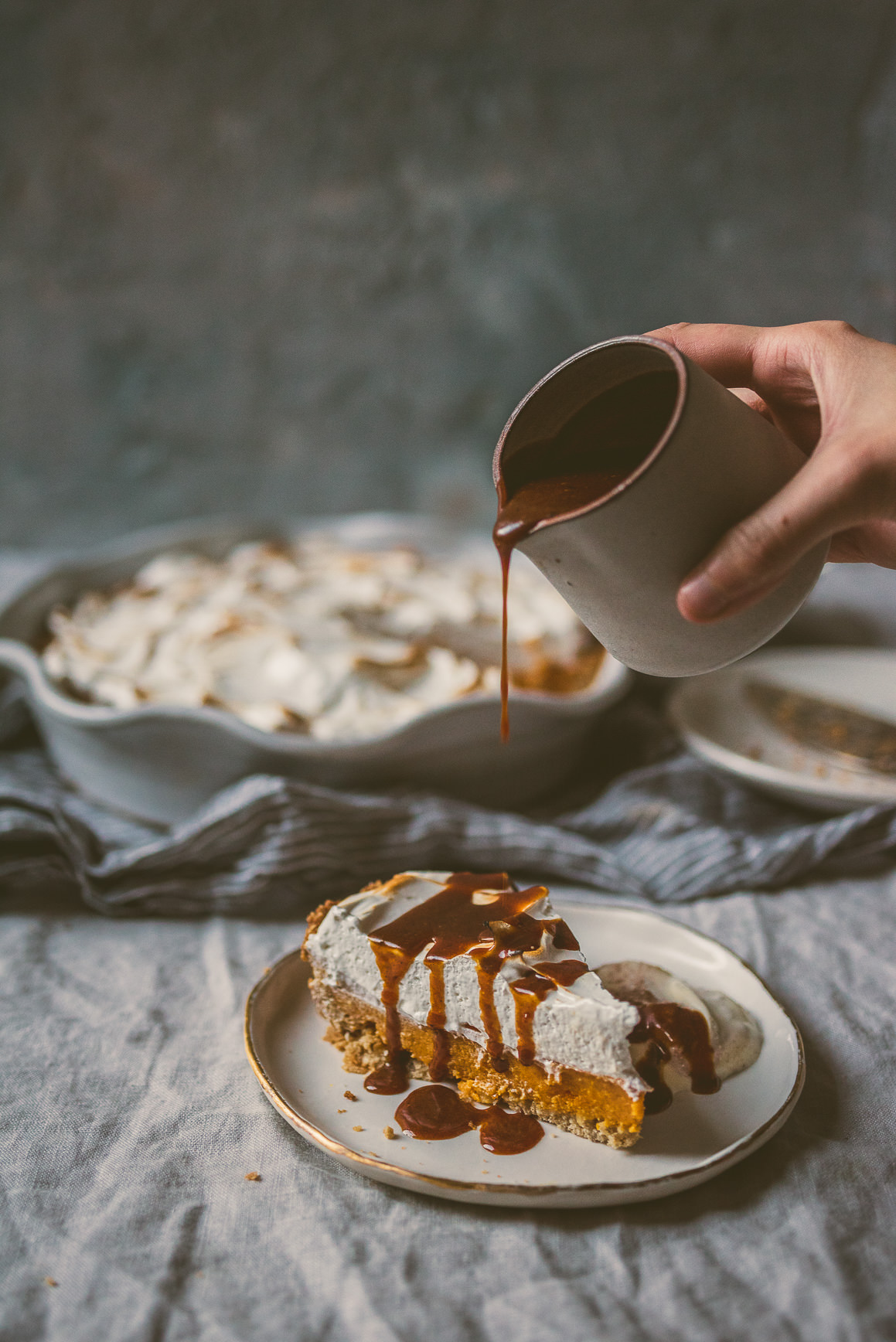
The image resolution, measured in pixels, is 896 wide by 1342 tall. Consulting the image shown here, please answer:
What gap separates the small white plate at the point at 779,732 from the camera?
4.99 ft

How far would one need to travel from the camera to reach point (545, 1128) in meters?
0.96

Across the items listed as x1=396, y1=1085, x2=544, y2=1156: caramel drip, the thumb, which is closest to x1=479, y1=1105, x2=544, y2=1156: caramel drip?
x1=396, y1=1085, x2=544, y2=1156: caramel drip

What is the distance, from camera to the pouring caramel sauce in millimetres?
935

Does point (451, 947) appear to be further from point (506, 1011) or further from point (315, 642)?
point (315, 642)

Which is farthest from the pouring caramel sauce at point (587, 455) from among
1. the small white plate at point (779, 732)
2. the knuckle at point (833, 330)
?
the small white plate at point (779, 732)

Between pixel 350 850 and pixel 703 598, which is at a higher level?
pixel 703 598

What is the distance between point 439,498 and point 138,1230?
7.01 feet

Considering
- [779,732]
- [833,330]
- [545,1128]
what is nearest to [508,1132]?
[545,1128]

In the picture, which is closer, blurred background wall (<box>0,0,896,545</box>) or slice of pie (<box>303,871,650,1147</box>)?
slice of pie (<box>303,871,650,1147</box>)

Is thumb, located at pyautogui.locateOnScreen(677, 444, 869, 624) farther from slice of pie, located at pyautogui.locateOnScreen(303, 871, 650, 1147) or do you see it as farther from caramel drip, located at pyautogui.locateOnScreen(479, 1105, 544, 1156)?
caramel drip, located at pyautogui.locateOnScreen(479, 1105, 544, 1156)

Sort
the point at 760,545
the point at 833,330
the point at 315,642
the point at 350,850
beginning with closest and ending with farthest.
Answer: the point at 760,545
the point at 833,330
the point at 350,850
the point at 315,642

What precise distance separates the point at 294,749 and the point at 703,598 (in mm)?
738

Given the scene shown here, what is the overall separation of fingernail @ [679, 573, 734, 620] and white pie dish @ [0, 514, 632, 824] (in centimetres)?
61

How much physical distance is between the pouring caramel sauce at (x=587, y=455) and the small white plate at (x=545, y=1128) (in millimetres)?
542
